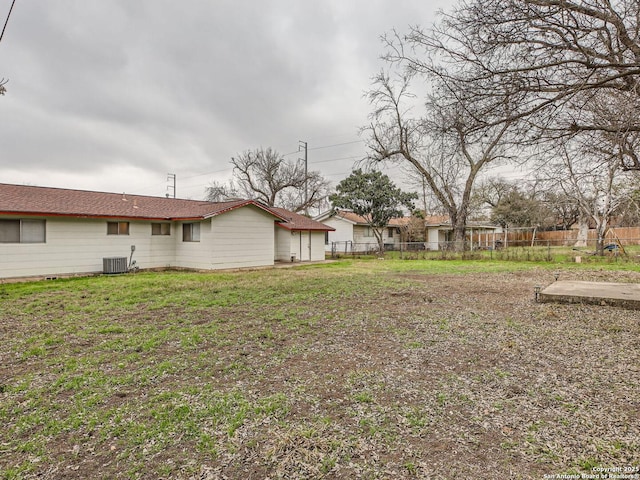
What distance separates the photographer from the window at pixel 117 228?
13264 mm

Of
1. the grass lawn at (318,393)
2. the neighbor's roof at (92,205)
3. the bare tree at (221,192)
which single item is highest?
the bare tree at (221,192)

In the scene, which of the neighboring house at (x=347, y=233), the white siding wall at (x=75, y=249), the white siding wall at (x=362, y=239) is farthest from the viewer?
the white siding wall at (x=362, y=239)

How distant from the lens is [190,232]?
1477cm

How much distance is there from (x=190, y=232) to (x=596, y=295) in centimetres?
1392

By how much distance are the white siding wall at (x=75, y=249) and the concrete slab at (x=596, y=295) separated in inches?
555

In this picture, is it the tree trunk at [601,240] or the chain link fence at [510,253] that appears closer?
the chain link fence at [510,253]

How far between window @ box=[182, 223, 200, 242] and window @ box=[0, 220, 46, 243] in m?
4.81

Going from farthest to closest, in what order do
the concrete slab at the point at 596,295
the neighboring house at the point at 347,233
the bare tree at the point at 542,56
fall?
the neighboring house at the point at 347,233 → the concrete slab at the point at 596,295 → the bare tree at the point at 542,56

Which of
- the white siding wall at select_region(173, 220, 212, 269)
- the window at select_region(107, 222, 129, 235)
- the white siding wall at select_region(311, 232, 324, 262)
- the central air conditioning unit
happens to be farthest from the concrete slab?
the window at select_region(107, 222, 129, 235)

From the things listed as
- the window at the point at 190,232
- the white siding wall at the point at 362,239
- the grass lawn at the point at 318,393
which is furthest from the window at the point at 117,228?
the white siding wall at the point at 362,239

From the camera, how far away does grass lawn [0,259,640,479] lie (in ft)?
7.53

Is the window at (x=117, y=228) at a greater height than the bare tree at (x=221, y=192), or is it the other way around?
the bare tree at (x=221, y=192)

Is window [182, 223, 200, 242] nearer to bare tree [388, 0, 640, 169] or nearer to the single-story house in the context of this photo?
the single-story house

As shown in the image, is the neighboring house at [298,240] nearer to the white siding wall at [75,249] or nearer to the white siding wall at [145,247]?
the white siding wall at [145,247]
